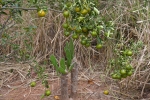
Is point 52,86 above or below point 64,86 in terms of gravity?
below

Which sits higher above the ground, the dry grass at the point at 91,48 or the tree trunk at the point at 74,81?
the dry grass at the point at 91,48

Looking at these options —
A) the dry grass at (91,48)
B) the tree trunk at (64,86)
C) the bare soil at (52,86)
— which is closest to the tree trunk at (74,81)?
the bare soil at (52,86)

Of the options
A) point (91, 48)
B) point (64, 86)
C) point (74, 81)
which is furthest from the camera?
point (91, 48)

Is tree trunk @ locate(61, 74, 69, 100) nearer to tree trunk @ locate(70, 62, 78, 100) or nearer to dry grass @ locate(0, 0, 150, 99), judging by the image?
tree trunk @ locate(70, 62, 78, 100)

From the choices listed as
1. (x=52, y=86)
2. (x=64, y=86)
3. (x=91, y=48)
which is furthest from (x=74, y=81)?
(x=91, y=48)

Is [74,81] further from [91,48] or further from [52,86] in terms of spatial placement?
[91,48]

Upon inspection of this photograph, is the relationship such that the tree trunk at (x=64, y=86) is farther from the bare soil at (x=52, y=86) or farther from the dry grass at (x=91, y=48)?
the dry grass at (x=91, y=48)

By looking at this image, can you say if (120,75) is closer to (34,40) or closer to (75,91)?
(75,91)

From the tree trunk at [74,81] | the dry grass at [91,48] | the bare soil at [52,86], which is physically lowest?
the bare soil at [52,86]

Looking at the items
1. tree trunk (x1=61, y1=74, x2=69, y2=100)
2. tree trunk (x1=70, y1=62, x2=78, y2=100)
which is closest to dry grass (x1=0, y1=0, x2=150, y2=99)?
tree trunk (x1=70, y1=62, x2=78, y2=100)

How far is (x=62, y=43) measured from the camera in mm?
4043

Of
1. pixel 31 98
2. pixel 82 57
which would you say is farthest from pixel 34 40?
pixel 31 98

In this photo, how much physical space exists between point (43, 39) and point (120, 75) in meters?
1.85

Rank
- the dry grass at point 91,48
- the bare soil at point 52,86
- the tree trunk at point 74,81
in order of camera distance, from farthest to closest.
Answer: the dry grass at point 91,48 → the bare soil at point 52,86 → the tree trunk at point 74,81
